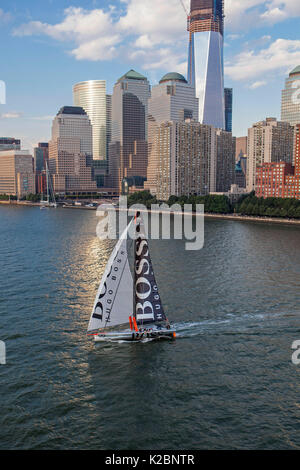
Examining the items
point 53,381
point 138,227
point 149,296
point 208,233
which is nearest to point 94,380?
point 53,381

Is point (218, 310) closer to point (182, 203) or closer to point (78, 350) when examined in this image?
point (78, 350)

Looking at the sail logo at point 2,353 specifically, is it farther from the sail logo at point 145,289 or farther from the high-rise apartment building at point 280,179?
the high-rise apartment building at point 280,179

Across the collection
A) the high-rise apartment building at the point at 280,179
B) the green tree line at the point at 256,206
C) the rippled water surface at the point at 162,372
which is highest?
the high-rise apartment building at the point at 280,179

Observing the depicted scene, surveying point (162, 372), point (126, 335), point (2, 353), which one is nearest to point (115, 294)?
point (126, 335)

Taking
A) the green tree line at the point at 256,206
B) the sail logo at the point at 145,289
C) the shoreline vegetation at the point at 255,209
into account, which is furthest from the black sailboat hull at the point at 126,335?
the green tree line at the point at 256,206

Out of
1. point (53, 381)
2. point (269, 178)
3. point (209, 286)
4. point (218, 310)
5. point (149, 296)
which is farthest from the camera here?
Answer: point (269, 178)

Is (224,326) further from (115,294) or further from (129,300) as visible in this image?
(115,294)

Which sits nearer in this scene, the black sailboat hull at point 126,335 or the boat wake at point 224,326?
the black sailboat hull at point 126,335
